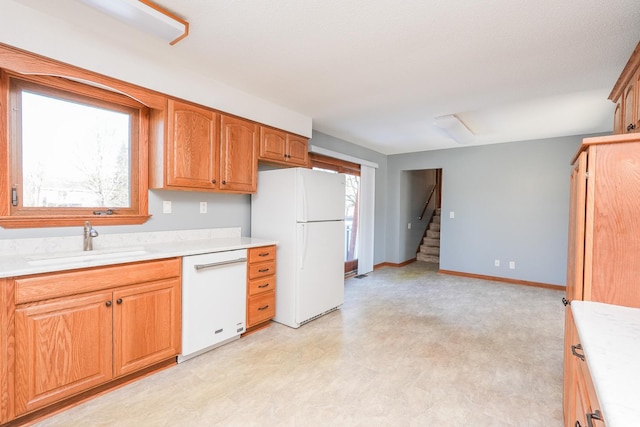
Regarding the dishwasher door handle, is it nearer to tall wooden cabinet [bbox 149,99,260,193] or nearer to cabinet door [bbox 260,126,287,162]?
tall wooden cabinet [bbox 149,99,260,193]

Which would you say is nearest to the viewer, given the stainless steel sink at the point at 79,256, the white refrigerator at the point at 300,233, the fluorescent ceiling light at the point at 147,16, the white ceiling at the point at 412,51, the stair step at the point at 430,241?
the fluorescent ceiling light at the point at 147,16

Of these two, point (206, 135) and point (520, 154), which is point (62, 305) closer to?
point (206, 135)

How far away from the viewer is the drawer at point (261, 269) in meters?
2.82

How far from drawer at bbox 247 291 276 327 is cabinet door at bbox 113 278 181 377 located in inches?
26.9

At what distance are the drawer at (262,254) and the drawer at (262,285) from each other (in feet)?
0.65

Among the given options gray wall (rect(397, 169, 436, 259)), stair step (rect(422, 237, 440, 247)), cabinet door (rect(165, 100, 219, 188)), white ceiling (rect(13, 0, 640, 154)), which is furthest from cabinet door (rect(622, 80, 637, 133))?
stair step (rect(422, 237, 440, 247))

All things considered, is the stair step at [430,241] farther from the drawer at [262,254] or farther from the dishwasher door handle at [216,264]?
the dishwasher door handle at [216,264]

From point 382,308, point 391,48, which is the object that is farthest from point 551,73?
point 382,308

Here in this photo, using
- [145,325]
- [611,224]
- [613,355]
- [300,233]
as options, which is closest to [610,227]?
[611,224]

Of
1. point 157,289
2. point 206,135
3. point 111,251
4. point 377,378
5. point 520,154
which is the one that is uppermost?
point 520,154

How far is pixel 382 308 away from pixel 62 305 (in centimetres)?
306

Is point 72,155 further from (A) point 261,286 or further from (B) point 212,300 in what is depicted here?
(A) point 261,286

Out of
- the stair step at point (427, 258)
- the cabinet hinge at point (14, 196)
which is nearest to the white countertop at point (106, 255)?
the cabinet hinge at point (14, 196)

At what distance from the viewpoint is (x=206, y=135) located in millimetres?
2652
